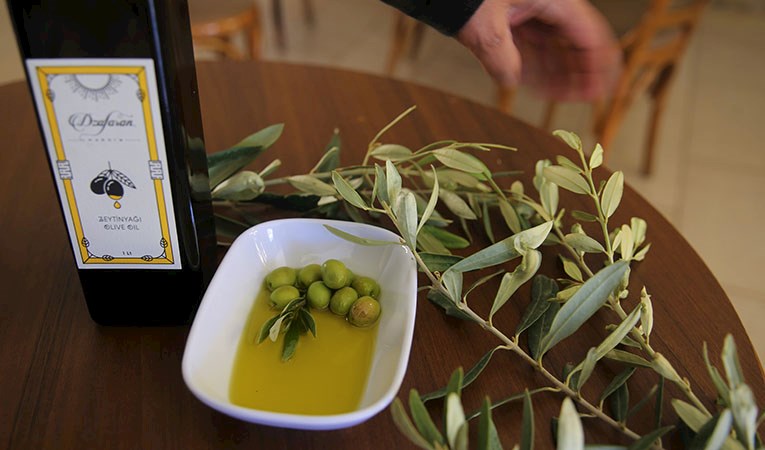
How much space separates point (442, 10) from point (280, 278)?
0.28 m

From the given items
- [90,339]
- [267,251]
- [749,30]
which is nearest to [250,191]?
[267,251]

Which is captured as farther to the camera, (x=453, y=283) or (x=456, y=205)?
(x=456, y=205)

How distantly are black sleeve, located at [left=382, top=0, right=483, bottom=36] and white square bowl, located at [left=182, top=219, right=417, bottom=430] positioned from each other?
0.21 metres

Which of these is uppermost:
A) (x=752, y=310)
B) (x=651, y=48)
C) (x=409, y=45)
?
(x=651, y=48)

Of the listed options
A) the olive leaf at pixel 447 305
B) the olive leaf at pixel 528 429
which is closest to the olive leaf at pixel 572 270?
the olive leaf at pixel 447 305

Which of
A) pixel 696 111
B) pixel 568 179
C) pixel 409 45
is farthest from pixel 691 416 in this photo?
pixel 409 45

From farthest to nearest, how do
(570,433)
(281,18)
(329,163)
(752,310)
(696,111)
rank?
(281,18) → (696,111) → (752,310) → (329,163) → (570,433)

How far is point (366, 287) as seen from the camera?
0.55m

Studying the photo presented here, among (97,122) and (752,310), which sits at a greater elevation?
(97,122)

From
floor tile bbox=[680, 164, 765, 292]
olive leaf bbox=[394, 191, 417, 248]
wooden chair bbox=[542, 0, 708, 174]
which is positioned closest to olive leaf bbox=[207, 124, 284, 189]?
olive leaf bbox=[394, 191, 417, 248]

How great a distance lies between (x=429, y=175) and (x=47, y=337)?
359 mm

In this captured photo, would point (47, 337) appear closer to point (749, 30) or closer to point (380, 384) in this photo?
point (380, 384)

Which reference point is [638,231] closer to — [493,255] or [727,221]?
[493,255]

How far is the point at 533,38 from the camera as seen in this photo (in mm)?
715
